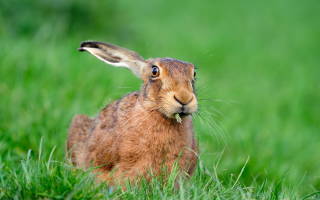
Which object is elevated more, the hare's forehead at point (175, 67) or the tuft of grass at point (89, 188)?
the hare's forehead at point (175, 67)

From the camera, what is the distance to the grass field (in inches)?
168

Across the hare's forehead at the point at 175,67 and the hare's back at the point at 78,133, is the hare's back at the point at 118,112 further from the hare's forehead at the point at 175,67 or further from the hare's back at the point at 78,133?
the hare's forehead at the point at 175,67

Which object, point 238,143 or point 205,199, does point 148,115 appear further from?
point 238,143

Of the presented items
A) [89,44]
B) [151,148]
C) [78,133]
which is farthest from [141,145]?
[78,133]

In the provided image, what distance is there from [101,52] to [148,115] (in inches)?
29.5

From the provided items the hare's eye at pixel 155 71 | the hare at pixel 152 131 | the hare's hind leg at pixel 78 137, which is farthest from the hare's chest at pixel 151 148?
the hare's hind leg at pixel 78 137

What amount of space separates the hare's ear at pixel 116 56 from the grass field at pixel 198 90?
55 cm

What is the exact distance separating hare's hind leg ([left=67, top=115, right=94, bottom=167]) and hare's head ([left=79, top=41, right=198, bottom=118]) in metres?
0.67

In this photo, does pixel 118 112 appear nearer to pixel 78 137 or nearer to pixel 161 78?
pixel 161 78

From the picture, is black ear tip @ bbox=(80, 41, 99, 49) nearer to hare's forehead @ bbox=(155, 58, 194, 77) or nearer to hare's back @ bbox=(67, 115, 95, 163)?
hare's forehead @ bbox=(155, 58, 194, 77)

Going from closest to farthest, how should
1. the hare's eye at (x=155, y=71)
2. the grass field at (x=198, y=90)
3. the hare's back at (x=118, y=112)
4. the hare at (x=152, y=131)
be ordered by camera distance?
the grass field at (x=198, y=90) < the hare at (x=152, y=131) < the hare's eye at (x=155, y=71) < the hare's back at (x=118, y=112)

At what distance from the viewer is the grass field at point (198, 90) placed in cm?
427

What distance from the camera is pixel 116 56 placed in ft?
17.3

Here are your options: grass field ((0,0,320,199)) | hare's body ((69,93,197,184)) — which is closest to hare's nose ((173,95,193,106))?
hare's body ((69,93,197,184))
